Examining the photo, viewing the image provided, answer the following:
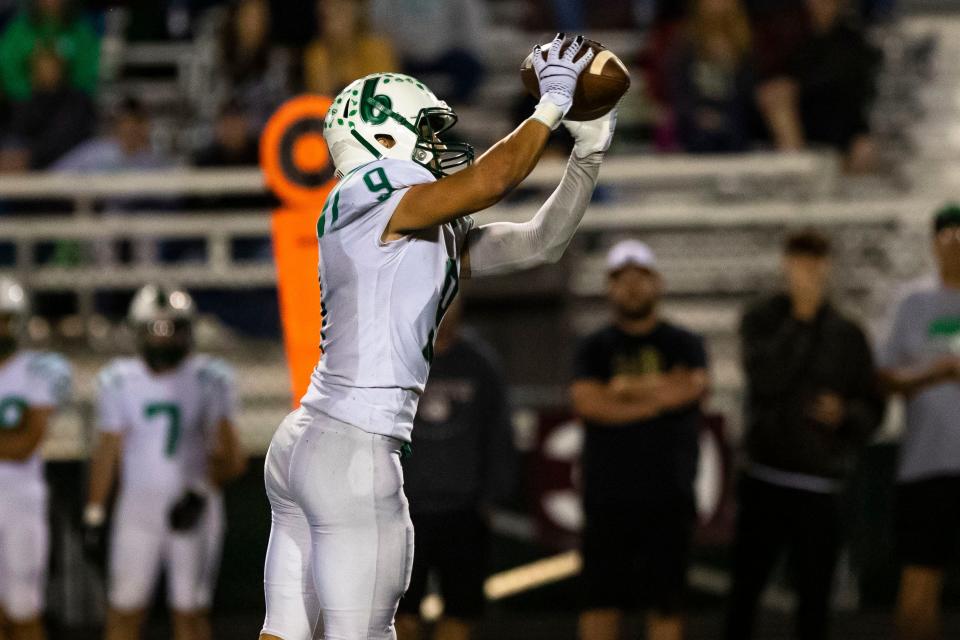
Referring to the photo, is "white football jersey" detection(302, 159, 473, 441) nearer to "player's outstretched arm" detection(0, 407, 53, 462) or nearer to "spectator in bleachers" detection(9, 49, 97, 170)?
"player's outstretched arm" detection(0, 407, 53, 462)

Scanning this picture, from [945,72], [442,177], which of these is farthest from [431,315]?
[945,72]

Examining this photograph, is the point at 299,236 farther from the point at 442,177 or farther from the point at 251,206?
the point at 251,206

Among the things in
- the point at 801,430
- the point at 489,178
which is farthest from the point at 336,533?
the point at 801,430

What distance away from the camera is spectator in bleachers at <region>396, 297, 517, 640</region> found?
6.61 metres

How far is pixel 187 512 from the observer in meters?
7.03

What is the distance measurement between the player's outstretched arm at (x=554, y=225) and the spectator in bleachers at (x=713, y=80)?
467 cm

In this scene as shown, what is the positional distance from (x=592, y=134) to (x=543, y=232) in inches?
10.9

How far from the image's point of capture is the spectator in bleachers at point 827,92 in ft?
29.5

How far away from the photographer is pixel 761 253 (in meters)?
8.86

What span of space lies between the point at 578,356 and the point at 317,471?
10.2ft

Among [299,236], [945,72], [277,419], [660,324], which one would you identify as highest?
[945,72]

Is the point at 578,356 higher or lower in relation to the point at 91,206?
lower

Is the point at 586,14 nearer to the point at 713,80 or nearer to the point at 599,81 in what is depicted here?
the point at 713,80

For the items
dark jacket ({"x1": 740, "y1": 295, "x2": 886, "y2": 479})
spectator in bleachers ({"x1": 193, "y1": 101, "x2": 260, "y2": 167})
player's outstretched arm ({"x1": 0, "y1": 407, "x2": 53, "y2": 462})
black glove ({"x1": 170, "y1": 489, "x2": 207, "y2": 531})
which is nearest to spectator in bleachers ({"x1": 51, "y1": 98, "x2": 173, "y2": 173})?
spectator in bleachers ({"x1": 193, "y1": 101, "x2": 260, "y2": 167})
